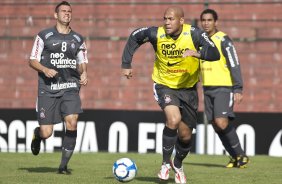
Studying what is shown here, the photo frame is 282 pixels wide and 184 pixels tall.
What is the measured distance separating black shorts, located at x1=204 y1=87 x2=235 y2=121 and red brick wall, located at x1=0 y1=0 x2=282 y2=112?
3.58 metres

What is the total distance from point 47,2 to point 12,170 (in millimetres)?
7196

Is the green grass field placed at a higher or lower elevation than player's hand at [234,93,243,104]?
lower

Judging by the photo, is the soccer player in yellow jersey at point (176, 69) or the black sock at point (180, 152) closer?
the soccer player in yellow jersey at point (176, 69)

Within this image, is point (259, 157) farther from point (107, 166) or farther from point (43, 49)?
point (43, 49)

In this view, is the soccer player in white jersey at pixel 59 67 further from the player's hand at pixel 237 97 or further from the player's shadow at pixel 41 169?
the player's hand at pixel 237 97

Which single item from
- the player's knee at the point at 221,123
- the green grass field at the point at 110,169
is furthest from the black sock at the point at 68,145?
the player's knee at the point at 221,123

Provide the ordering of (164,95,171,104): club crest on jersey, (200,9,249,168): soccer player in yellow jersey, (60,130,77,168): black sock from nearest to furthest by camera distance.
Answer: (164,95,171,104): club crest on jersey → (60,130,77,168): black sock → (200,9,249,168): soccer player in yellow jersey

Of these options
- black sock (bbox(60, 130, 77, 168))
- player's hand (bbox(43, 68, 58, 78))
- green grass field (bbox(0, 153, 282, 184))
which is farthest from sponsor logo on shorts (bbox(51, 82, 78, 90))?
green grass field (bbox(0, 153, 282, 184))

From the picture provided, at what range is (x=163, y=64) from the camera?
10133 mm

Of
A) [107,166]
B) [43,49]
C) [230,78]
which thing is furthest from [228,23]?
[43,49]

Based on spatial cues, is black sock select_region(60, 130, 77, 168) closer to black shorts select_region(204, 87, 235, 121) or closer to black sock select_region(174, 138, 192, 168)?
black sock select_region(174, 138, 192, 168)

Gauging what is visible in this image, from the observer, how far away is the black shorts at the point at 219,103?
1294 cm

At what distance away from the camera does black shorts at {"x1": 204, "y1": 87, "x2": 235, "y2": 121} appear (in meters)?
12.9

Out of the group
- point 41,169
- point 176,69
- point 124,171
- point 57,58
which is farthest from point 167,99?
point 41,169
